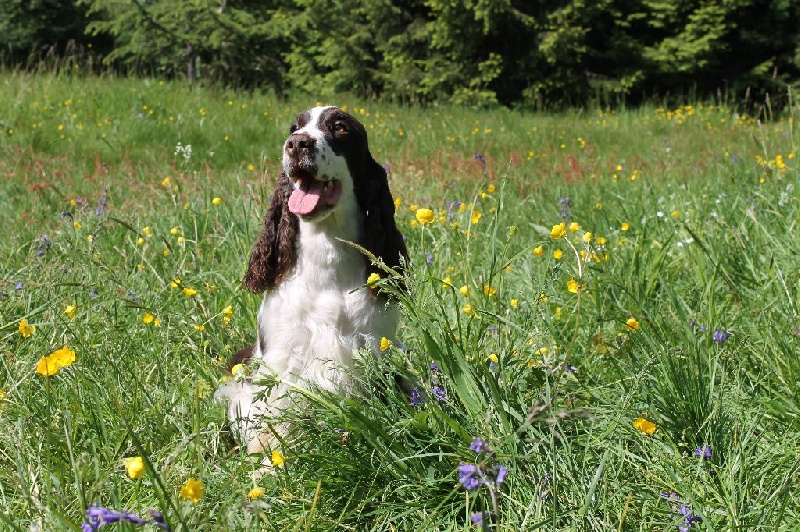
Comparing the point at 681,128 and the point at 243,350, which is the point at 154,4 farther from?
the point at 243,350

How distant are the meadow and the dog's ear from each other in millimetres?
317

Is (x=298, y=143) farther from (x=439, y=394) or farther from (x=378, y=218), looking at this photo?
(x=439, y=394)

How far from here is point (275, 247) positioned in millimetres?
2943

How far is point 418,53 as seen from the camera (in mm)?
14727

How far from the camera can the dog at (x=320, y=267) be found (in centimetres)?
270

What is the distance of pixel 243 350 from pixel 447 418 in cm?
139

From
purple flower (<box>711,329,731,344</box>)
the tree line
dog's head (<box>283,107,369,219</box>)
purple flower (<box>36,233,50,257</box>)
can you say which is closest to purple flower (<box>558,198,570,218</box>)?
dog's head (<box>283,107,369,219</box>)

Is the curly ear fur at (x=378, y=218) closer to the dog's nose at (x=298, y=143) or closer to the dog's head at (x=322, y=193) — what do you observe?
the dog's head at (x=322, y=193)

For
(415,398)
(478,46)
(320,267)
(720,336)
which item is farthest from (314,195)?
(478,46)

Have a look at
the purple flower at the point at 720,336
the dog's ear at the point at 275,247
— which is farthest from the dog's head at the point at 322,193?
the purple flower at the point at 720,336

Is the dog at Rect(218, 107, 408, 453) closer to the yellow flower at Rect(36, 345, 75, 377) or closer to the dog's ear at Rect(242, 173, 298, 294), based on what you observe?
the dog's ear at Rect(242, 173, 298, 294)

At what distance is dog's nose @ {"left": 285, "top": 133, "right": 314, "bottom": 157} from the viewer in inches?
102

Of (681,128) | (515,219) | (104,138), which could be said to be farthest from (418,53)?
(515,219)

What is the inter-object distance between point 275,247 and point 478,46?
12.3 metres
